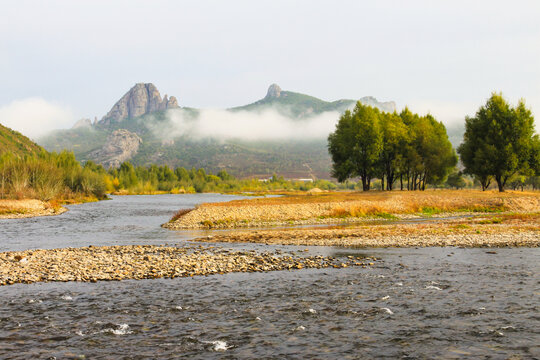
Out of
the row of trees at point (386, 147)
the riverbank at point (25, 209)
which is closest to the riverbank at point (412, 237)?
the riverbank at point (25, 209)

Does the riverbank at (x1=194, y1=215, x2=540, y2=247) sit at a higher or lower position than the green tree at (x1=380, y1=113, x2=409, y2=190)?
lower

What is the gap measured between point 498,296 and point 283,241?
1967 centimetres

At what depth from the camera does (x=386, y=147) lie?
8931cm

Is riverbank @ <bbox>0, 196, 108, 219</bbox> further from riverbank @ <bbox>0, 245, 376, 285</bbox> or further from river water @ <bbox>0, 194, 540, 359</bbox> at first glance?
river water @ <bbox>0, 194, 540, 359</bbox>

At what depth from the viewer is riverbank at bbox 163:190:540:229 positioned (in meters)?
51.0

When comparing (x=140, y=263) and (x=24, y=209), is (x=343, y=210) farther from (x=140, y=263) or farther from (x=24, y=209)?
(x=24, y=209)

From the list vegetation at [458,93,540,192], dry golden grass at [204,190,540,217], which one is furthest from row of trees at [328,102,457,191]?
dry golden grass at [204,190,540,217]

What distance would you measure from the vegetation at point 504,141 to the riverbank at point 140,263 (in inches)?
2546

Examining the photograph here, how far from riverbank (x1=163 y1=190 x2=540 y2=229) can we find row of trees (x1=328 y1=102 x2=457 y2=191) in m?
22.3

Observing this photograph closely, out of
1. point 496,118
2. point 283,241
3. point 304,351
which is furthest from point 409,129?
point 304,351

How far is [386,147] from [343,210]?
36485mm

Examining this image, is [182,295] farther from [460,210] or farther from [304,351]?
[460,210]

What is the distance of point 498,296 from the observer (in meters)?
16.6

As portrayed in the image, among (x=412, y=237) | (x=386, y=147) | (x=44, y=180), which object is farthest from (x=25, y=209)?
(x=386, y=147)
